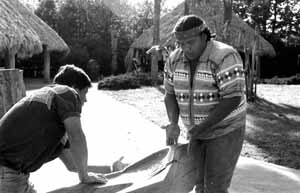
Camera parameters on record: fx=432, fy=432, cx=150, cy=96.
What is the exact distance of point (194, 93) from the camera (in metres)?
2.70

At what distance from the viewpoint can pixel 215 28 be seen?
15.4m

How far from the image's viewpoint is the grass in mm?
6039

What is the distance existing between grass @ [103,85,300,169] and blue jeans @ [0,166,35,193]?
370 cm

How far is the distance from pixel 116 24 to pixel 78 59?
5.84 metres

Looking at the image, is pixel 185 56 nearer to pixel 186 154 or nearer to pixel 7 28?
pixel 186 154

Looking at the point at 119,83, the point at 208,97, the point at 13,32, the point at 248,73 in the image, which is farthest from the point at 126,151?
the point at 119,83

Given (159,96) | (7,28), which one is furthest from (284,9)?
(7,28)

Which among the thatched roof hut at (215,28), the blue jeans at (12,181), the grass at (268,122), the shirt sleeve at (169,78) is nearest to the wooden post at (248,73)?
the grass at (268,122)

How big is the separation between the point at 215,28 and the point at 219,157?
1317 centimetres

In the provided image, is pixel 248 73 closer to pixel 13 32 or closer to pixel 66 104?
pixel 13 32

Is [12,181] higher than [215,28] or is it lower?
lower

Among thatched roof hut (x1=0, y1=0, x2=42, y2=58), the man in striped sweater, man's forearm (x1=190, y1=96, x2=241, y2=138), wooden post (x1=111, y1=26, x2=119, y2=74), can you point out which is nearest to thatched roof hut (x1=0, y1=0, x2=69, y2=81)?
thatched roof hut (x1=0, y1=0, x2=42, y2=58)

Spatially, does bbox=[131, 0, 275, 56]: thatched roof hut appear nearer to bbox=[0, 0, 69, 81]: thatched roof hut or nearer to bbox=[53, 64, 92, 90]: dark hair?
bbox=[0, 0, 69, 81]: thatched roof hut

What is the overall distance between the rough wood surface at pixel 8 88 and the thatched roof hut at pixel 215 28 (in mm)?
10853
